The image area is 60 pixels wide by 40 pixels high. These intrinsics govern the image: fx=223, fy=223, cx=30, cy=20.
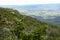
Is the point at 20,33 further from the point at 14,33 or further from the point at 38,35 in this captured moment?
the point at 38,35

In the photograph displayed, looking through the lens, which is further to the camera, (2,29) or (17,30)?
(2,29)

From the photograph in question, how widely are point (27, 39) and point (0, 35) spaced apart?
76.8 feet

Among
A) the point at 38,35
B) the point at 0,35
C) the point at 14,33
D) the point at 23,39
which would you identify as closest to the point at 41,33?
the point at 38,35

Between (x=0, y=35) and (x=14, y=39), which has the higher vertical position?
(x=14, y=39)

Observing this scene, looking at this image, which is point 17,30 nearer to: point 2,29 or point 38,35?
point 38,35

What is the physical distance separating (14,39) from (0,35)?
20.7 metres

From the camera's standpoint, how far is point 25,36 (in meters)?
42.0

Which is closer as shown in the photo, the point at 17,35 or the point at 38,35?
the point at 38,35

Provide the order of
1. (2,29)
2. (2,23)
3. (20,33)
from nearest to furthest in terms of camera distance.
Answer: (20,33), (2,29), (2,23)

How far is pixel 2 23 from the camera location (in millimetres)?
74750

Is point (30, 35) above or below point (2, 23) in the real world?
above

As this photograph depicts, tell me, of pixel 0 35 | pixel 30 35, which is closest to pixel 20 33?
pixel 30 35

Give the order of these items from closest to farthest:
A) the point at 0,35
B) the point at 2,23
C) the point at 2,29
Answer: the point at 0,35 → the point at 2,29 → the point at 2,23

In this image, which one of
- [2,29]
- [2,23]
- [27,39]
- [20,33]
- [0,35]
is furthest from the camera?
[2,23]
